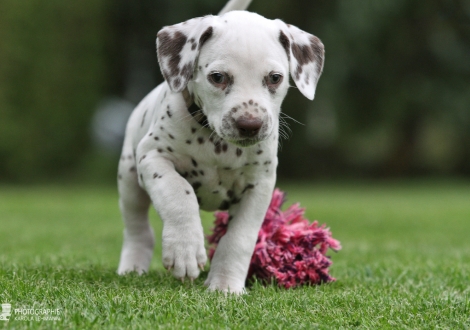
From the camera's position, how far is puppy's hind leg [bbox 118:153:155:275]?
4.87 m

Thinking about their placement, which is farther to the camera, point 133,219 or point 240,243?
point 133,219

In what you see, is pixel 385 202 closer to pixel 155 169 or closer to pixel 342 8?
pixel 342 8

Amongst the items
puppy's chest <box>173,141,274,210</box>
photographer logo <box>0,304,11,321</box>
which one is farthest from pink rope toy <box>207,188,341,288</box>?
photographer logo <box>0,304,11,321</box>

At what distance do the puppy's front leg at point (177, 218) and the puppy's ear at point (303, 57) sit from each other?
0.94 m

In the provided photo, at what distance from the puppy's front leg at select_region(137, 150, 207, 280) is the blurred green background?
15605 mm

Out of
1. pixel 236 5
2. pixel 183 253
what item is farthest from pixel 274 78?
pixel 236 5

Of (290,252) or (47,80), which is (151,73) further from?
(290,252)

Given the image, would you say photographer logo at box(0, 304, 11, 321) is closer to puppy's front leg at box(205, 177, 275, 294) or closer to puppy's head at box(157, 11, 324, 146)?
puppy's front leg at box(205, 177, 275, 294)

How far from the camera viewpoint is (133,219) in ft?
16.5

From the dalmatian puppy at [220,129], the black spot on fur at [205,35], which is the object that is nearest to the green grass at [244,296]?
the dalmatian puppy at [220,129]

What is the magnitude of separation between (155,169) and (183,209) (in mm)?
385

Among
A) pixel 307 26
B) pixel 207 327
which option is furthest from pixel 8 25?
pixel 207 327

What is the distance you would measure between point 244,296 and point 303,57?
151 cm

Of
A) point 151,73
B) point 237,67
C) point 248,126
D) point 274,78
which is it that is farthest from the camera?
point 151,73
